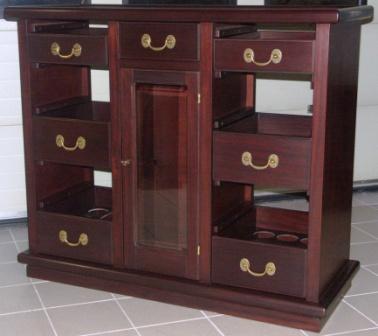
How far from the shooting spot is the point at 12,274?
9.09 ft

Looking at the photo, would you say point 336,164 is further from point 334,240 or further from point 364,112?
point 364,112

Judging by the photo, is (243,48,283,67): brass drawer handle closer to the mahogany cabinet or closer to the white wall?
the mahogany cabinet

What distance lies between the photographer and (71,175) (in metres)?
2.92

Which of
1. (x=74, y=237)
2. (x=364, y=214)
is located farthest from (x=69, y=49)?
(x=364, y=214)

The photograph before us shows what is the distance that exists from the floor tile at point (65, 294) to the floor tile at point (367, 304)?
844 millimetres

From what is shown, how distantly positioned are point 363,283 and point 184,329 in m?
0.76

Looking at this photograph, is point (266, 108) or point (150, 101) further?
point (266, 108)

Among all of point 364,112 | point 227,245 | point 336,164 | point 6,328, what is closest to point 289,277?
point 227,245

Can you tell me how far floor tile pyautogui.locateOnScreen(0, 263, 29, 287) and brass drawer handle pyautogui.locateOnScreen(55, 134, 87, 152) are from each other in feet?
1.76

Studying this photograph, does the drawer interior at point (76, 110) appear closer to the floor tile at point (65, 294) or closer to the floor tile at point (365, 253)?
the floor tile at point (65, 294)

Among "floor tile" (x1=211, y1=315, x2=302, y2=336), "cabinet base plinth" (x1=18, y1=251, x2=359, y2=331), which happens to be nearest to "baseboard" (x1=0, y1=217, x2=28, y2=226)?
"cabinet base plinth" (x1=18, y1=251, x2=359, y2=331)

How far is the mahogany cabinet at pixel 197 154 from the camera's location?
2.22 m

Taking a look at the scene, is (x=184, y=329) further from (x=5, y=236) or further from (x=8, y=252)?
(x=5, y=236)

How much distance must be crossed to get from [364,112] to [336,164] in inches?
61.0
